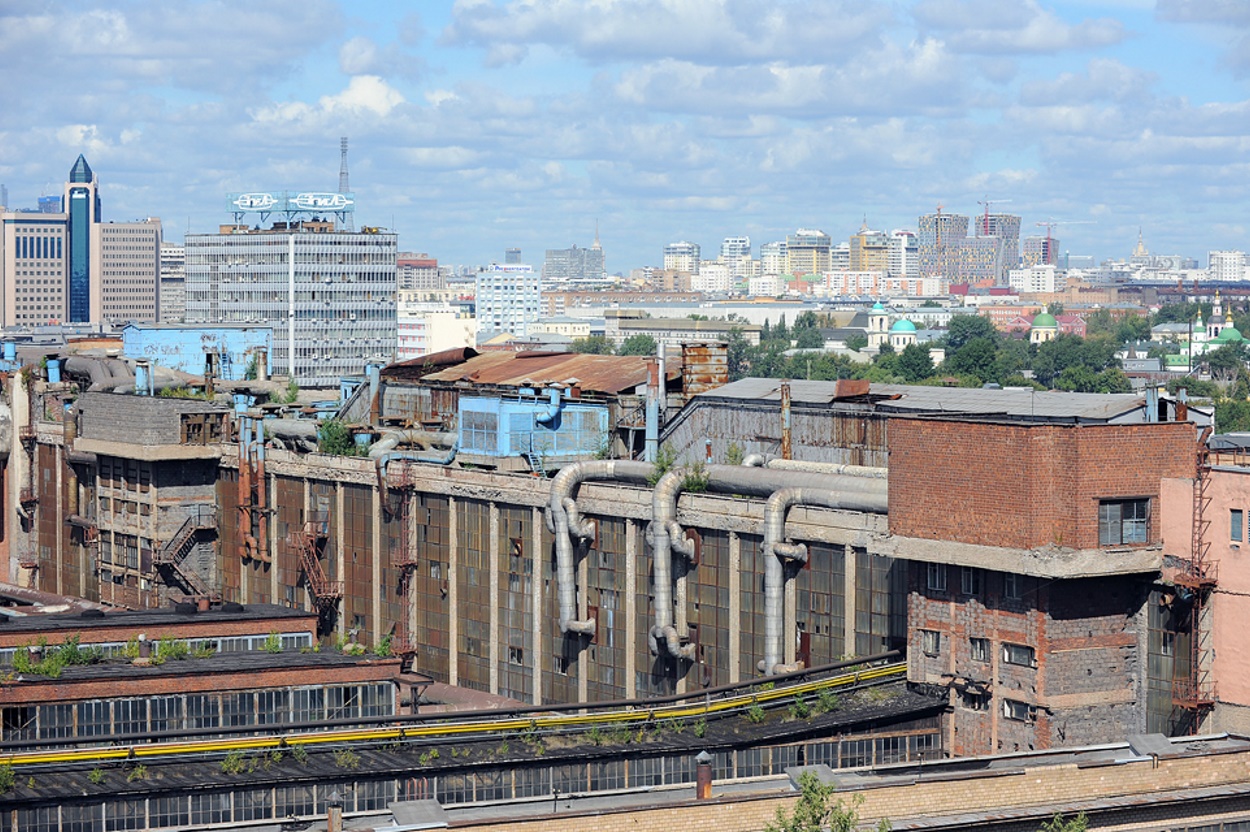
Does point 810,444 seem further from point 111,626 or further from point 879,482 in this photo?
point 111,626

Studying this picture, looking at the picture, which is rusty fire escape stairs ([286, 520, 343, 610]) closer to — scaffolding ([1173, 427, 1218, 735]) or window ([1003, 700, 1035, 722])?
window ([1003, 700, 1035, 722])

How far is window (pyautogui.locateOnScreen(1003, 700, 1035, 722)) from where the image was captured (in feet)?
184

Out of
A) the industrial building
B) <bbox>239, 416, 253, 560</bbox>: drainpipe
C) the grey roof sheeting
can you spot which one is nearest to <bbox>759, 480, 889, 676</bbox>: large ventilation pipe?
the industrial building

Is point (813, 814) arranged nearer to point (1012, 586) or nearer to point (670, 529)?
point (1012, 586)

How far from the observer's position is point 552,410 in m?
84.9

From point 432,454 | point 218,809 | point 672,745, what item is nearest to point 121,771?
point 218,809

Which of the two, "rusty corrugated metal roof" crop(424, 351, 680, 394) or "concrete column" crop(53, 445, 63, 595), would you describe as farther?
"concrete column" crop(53, 445, 63, 595)

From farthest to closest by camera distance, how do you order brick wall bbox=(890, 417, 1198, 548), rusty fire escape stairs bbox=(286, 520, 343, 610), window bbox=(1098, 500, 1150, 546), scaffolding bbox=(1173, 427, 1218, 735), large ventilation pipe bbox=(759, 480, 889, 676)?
rusty fire escape stairs bbox=(286, 520, 343, 610)
large ventilation pipe bbox=(759, 480, 889, 676)
window bbox=(1098, 500, 1150, 546)
scaffolding bbox=(1173, 427, 1218, 735)
brick wall bbox=(890, 417, 1198, 548)

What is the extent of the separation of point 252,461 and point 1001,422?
47.3 meters

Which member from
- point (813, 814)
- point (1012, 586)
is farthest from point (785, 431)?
point (813, 814)

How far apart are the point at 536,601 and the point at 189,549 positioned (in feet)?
85.4

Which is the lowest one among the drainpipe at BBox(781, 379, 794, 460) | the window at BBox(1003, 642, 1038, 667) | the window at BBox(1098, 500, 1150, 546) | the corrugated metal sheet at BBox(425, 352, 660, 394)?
the window at BBox(1003, 642, 1038, 667)

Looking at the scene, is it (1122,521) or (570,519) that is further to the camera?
(570,519)

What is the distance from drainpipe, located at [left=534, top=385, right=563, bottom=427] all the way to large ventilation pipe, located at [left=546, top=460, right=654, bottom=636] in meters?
8.80
